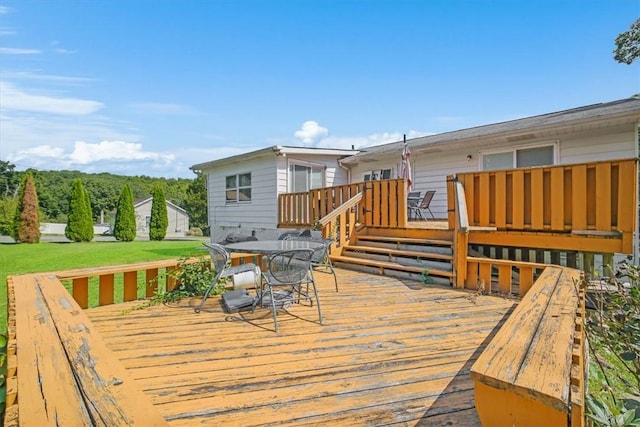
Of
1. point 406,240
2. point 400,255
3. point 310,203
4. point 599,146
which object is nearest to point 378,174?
point 310,203

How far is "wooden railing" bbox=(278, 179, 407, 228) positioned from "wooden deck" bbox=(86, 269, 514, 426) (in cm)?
296

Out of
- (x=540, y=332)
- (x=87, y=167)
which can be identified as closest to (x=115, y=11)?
(x=540, y=332)

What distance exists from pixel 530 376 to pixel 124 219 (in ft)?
80.2

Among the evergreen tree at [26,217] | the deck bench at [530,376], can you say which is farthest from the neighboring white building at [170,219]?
the deck bench at [530,376]

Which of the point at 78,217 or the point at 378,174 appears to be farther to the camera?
the point at 78,217

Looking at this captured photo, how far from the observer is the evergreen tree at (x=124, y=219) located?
2202 cm

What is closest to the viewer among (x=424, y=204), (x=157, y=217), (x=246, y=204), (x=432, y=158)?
(x=424, y=204)

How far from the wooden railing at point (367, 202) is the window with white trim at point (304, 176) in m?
1.22

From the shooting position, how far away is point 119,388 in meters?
1.45

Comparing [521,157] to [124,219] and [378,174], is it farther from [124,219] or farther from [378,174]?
[124,219]

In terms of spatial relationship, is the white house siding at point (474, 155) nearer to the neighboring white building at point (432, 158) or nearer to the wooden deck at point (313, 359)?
the neighboring white building at point (432, 158)

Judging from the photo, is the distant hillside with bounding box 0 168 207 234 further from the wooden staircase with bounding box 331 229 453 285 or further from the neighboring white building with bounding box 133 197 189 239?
the wooden staircase with bounding box 331 229 453 285

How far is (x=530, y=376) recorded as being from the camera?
1363 mm

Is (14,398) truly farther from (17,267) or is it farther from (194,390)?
A: (17,267)
